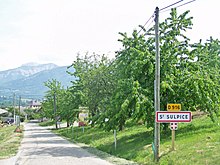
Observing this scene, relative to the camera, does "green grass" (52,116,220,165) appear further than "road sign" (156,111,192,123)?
No

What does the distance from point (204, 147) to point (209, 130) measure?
492cm

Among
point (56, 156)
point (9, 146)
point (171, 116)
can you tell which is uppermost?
point (171, 116)

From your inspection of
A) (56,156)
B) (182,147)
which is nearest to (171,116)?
(182,147)

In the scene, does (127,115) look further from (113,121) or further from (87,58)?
(87,58)

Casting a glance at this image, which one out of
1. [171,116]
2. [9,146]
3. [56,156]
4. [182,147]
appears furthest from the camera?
[9,146]

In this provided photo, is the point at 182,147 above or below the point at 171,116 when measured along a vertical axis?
below

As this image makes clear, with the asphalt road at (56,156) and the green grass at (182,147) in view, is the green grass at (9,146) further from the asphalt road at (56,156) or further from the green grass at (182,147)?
the green grass at (182,147)

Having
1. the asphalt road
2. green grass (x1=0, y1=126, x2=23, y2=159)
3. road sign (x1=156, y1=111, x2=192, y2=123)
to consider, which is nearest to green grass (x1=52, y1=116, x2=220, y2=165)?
road sign (x1=156, y1=111, x2=192, y2=123)

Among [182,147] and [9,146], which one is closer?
[182,147]

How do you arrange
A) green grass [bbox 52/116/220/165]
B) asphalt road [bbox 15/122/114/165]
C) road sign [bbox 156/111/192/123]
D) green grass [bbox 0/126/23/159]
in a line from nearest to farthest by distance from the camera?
green grass [bbox 52/116/220/165], road sign [bbox 156/111/192/123], asphalt road [bbox 15/122/114/165], green grass [bbox 0/126/23/159]

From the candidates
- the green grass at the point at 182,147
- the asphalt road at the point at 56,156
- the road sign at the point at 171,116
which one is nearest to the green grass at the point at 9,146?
the asphalt road at the point at 56,156

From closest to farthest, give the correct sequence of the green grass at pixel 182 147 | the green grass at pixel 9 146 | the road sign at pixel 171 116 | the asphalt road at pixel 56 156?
1. the green grass at pixel 182 147
2. the road sign at pixel 171 116
3. the asphalt road at pixel 56 156
4. the green grass at pixel 9 146

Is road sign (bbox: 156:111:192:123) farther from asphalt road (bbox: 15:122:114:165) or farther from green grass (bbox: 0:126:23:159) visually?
green grass (bbox: 0:126:23:159)

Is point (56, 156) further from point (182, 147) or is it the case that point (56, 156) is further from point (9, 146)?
point (9, 146)
